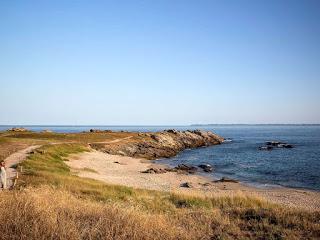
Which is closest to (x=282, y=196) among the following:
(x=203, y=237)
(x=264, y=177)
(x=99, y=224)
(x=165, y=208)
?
(x=264, y=177)

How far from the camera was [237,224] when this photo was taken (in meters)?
14.3

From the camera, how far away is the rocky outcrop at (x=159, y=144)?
77.2 meters

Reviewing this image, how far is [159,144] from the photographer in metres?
90.2

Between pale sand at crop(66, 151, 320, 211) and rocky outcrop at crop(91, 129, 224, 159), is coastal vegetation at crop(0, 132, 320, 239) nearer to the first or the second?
pale sand at crop(66, 151, 320, 211)

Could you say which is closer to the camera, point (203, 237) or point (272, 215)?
point (203, 237)

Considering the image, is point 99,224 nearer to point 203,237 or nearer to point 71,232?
point 71,232

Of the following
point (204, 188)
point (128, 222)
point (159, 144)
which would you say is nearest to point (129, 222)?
point (128, 222)

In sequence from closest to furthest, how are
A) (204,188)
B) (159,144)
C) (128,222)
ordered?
(128,222) < (204,188) < (159,144)

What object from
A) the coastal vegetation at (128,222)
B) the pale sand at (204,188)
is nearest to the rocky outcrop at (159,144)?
the pale sand at (204,188)

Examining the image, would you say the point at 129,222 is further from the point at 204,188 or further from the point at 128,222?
the point at 204,188

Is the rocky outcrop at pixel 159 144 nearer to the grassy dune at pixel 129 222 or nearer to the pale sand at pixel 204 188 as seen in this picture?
the pale sand at pixel 204 188

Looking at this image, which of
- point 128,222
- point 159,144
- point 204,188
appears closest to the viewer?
point 128,222

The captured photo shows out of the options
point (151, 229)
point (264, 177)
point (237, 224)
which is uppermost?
point (151, 229)

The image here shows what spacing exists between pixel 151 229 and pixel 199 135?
362 ft
